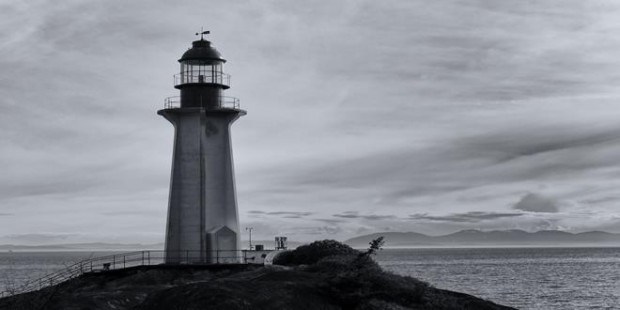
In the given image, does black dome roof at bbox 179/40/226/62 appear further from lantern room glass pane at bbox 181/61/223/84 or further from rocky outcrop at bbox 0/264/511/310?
rocky outcrop at bbox 0/264/511/310

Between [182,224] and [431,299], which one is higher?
[182,224]

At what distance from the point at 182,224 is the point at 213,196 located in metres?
2.23

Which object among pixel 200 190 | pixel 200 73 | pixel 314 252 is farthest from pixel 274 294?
pixel 200 73

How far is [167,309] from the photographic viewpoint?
112 ft

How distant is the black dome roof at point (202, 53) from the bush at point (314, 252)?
11353 millimetres

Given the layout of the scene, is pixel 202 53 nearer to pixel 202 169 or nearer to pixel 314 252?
pixel 202 169

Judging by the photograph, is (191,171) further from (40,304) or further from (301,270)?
(40,304)

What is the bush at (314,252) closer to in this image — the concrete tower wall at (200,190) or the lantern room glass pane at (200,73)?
the concrete tower wall at (200,190)

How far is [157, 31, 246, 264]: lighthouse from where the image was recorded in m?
46.7

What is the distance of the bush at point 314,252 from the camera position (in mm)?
46094

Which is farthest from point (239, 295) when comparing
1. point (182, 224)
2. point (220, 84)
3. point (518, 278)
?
point (518, 278)

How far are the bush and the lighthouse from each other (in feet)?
9.40

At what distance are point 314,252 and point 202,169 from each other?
7.50 metres

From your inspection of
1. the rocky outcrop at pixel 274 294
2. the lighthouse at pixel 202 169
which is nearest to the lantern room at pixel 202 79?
the lighthouse at pixel 202 169
